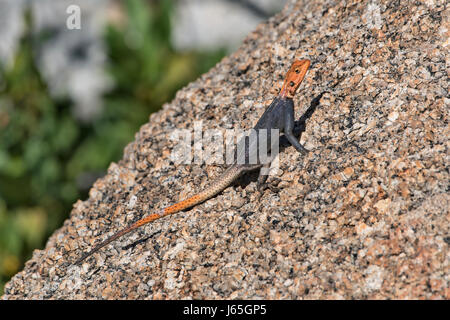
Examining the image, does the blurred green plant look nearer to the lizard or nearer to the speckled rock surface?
the speckled rock surface

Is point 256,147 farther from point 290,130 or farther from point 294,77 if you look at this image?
point 294,77

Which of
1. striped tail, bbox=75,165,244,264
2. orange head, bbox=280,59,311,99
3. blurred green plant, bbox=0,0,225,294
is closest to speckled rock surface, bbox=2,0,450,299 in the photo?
striped tail, bbox=75,165,244,264

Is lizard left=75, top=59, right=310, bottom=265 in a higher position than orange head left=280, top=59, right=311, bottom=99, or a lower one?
lower

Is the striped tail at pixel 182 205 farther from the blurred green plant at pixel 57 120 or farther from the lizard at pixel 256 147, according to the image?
the blurred green plant at pixel 57 120

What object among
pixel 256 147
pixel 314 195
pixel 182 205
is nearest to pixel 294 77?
pixel 256 147

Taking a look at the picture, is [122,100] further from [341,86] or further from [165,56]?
[341,86]

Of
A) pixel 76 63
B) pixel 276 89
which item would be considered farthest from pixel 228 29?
pixel 276 89
